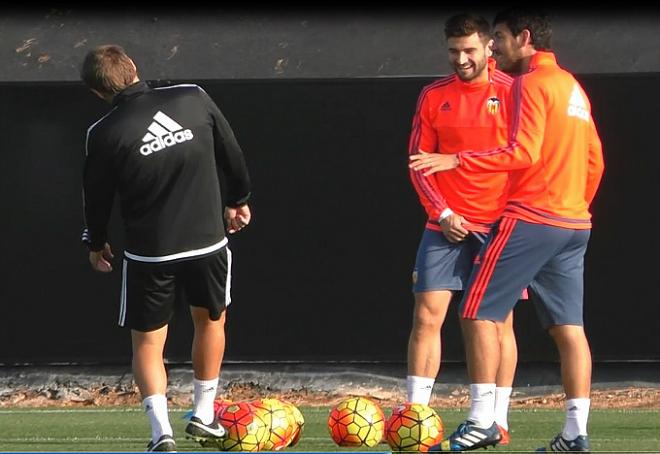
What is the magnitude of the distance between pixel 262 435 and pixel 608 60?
19.9 ft

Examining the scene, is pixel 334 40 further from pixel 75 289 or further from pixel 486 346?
pixel 486 346

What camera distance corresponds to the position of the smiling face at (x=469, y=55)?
800 cm

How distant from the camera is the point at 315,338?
38.2 ft

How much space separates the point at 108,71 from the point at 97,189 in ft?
1.75

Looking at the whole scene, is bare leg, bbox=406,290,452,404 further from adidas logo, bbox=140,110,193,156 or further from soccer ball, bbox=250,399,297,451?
adidas logo, bbox=140,110,193,156

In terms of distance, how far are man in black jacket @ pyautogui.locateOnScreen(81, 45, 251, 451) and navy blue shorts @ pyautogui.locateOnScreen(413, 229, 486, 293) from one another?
1.08 meters

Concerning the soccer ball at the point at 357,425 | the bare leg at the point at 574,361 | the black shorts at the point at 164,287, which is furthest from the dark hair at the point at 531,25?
the soccer ball at the point at 357,425

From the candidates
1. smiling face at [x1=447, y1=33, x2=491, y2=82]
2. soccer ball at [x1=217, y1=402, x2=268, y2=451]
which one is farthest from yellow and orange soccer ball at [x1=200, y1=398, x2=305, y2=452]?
smiling face at [x1=447, y1=33, x2=491, y2=82]

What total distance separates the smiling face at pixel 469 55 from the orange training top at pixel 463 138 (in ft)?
0.26

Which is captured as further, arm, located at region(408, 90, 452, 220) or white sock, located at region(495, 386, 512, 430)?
arm, located at region(408, 90, 452, 220)

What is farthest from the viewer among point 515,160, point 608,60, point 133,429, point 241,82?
point 608,60

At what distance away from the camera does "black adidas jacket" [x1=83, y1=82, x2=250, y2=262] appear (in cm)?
716

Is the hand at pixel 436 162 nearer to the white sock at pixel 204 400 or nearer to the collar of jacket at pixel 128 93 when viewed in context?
the collar of jacket at pixel 128 93

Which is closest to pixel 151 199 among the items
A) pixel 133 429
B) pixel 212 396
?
pixel 212 396
